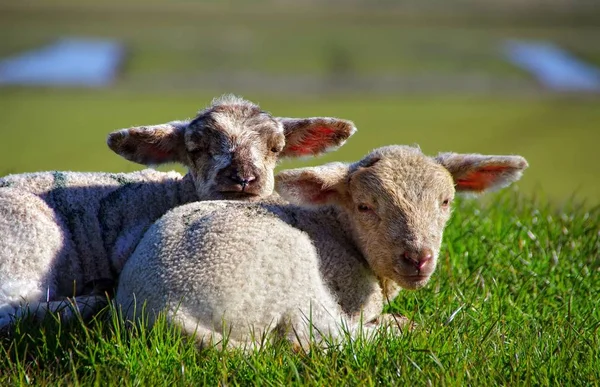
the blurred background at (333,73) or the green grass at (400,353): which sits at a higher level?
the green grass at (400,353)

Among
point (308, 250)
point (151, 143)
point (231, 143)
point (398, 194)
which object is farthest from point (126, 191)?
point (398, 194)

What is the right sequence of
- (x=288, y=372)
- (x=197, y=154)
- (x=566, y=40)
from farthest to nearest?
(x=566, y=40) < (x=197, y=154) < (x=288, y=372)

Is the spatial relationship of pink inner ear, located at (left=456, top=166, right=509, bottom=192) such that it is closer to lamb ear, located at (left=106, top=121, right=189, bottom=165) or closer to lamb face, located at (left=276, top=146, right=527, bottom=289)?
lamb face, located at (left=276, top=146, right=527, bottom=289)

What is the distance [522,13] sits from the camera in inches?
5182

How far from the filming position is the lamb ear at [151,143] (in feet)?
21.8

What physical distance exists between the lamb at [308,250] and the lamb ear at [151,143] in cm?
113

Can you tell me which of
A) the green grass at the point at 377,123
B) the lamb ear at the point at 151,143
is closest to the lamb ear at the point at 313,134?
the lamb ear at the point at 151,143

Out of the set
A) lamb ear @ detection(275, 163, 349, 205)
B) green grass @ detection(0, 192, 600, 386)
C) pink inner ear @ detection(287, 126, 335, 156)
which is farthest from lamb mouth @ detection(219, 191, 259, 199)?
green grass @ detection(0, 192, 600, 386)

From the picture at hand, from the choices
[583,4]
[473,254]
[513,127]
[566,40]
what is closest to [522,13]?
[583,4]

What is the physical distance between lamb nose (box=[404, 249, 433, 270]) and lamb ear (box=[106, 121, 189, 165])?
7.44ft

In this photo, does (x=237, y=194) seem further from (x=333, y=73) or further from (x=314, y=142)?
(x=333, y=73)

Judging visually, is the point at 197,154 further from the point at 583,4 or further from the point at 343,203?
the point at 583,4

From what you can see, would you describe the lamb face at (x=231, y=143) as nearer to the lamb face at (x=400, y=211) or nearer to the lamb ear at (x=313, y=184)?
the lamb ear at (x=313, y=184)

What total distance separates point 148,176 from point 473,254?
2566 mm
